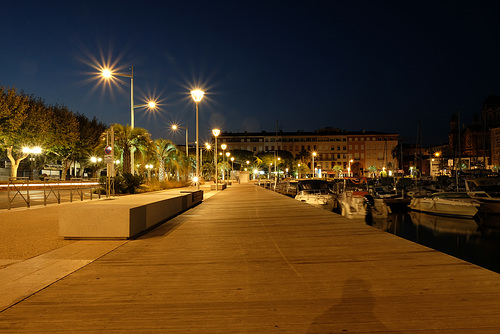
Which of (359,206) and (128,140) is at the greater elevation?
(128,140)

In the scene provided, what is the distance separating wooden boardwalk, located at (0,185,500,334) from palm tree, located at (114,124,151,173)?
20542 mm

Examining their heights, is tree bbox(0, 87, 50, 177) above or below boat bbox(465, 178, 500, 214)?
above

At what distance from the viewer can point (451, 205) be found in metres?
25.8

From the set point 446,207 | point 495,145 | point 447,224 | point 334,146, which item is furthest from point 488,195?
point 334,146

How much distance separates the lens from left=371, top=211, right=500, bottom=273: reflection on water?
16641mm

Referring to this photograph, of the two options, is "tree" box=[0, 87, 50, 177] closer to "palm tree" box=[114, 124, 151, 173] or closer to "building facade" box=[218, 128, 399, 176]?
"palm tree" box=[114, 124, 151, 173]

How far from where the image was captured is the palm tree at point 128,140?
27.5 meters

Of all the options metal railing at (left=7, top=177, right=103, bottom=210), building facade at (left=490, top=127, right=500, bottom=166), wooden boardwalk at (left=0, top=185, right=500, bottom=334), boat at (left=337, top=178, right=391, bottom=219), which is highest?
building facade at (left=490, top=127, right=500, bottom=166)

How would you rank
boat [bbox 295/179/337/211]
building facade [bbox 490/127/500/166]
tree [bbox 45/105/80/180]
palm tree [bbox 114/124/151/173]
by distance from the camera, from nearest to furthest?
palm tree [bbox 114/124/151/173] → boat [bbox 295/179/337/211] → tree [bbox 45/105/80/180] → building facade [bbox 490/127/500/166]

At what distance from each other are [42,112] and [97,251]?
47967mm

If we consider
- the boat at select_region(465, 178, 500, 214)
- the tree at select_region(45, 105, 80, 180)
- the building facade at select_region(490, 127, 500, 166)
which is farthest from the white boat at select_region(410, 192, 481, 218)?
the building facade at select_region(490, 127, 500, 166)

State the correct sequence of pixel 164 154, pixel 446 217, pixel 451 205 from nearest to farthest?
pixel 451 205 → pixel 446 217 → pixel 164 154

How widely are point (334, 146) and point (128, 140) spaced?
9898cm

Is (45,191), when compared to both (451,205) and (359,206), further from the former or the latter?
(451,205)
